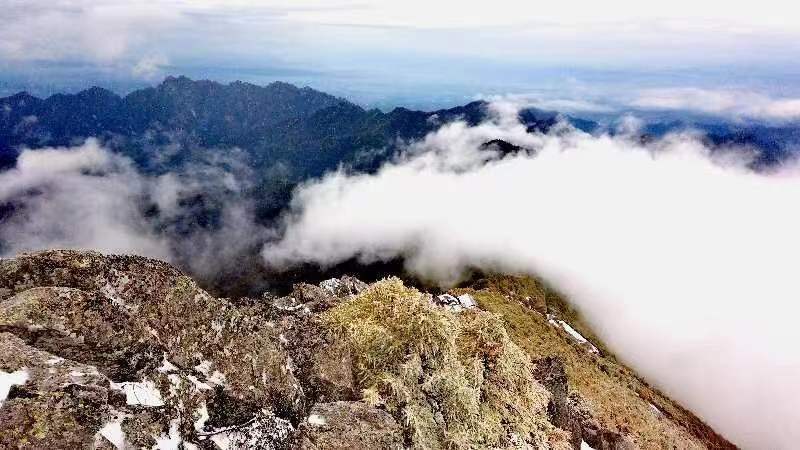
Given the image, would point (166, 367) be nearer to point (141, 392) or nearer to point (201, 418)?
point (141, 392)

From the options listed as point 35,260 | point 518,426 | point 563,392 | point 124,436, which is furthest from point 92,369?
point 563,392

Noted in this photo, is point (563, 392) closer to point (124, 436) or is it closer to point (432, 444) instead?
Result: point (432, 444)

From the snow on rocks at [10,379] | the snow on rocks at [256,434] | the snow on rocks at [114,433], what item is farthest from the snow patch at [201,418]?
the snow on rocks at [10,379]

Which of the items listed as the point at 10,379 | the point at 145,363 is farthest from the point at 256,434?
the point at 10,379

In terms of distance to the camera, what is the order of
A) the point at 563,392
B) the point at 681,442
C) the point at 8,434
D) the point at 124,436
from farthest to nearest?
the point at 681,442
the point at 563,392
the point at 124,436
the point at 8,434

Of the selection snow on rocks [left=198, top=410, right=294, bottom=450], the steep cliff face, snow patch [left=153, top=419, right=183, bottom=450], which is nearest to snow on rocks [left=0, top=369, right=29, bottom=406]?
the steep cliff face

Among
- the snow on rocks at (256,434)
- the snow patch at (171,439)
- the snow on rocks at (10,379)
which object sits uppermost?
the snow on rocks at (10,379)

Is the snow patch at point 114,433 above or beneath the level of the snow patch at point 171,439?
above

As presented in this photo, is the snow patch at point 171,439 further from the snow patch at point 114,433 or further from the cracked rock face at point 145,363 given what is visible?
the snow patch at point 114,433
